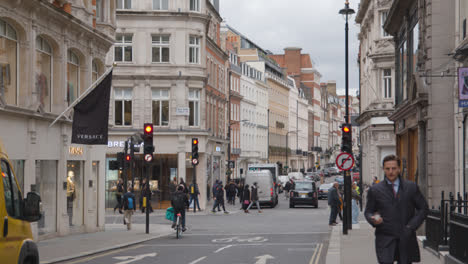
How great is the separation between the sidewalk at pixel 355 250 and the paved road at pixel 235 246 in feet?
1.30

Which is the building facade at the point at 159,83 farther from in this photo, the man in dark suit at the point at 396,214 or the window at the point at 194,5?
the man in dark suit at the point at 396,214

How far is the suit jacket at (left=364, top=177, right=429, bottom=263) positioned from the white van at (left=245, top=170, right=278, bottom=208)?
44.5 m

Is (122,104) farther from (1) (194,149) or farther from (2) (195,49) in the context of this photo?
(1) (194,149)

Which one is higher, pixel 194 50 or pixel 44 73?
pixel 194 50

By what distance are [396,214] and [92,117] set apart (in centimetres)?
1762

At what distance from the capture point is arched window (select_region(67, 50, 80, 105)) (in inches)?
1124

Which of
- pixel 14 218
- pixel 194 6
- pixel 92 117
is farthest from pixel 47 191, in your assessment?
pixel 194 6

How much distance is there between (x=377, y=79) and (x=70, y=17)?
116 feet

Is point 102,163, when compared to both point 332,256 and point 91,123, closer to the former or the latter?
point 91,123

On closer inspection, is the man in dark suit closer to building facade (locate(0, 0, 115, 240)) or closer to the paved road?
the paved road

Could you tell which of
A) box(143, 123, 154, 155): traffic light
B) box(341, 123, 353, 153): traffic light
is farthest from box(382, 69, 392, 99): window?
box(143, 123, 154, 155): traffic light

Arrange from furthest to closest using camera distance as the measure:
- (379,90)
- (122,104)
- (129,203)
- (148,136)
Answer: (379,90) < (122,104) < (129,203) < (148,136)

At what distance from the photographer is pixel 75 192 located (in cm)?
2898

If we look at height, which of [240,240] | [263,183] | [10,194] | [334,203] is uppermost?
[10,194]
